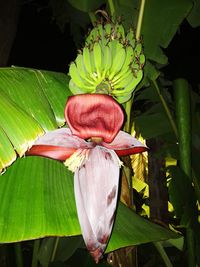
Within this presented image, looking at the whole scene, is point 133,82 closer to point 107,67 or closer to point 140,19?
point 107,67

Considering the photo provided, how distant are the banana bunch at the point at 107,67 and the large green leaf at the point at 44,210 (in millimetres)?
161

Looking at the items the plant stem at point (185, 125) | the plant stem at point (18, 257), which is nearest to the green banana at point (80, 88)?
the plant stem at point (185, 125)

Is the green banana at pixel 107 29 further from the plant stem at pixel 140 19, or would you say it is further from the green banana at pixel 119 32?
the plant stem at pixel 140 19

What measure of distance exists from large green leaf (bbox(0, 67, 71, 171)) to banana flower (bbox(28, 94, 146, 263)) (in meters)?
0.05

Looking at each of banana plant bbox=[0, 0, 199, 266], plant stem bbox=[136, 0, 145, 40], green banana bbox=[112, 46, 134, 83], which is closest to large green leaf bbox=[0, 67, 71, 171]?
banana plant bbox=[0, 0, 199, 266]

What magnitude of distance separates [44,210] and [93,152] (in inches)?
4.7

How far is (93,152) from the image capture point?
54cm

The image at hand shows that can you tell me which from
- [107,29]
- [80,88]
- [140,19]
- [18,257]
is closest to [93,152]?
[80,88]

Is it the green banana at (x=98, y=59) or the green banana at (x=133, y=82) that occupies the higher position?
the green banana at (x=98, y=59)

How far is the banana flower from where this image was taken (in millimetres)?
491

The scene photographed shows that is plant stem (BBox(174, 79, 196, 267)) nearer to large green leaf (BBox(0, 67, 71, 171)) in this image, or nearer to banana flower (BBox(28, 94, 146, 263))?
large green leaf (BBox(0, 67, 71, 171))

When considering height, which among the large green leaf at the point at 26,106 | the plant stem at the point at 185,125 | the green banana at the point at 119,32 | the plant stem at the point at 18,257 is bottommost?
the plant stem at the point at 18,257

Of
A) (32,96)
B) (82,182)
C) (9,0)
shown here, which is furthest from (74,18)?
(82,182)

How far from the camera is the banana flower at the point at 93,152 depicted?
0.49 metres
